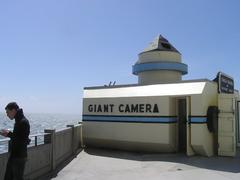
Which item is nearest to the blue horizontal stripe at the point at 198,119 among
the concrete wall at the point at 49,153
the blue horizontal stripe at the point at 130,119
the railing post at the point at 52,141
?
the blue horizontal stripe at the point at 130,119

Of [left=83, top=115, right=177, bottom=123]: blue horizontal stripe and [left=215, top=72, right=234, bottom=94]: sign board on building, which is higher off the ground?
[left=215, top=72, right=234, bottom=94]: sign board on building

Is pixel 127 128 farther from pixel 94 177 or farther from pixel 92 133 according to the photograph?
pixel 94 177

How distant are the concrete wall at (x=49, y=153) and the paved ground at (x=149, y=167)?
0.43 meters

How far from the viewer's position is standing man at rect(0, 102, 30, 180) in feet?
23.4

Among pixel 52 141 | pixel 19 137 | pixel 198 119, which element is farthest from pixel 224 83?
pixel 19 137

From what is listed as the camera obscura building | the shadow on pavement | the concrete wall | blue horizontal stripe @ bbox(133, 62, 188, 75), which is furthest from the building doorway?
blue horizontal stripe @ bbox(133, 62, 188, 75)

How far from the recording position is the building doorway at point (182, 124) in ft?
51.3

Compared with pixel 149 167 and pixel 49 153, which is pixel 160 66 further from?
pixel 49 153

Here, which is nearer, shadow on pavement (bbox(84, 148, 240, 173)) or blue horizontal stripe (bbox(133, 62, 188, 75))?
shadow on pavement (bbox(84, 148, 240, 173))

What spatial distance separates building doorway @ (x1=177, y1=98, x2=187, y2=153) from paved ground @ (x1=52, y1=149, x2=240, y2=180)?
3.93 ft

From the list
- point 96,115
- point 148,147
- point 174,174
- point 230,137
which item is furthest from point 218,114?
point 96,115

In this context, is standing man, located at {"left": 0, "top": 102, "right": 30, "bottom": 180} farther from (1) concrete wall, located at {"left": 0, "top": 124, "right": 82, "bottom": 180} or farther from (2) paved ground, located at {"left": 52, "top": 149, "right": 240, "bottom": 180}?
(2) paved ground, located at {"left": 52, "top": 149, "right": 240, "bottom": 180}

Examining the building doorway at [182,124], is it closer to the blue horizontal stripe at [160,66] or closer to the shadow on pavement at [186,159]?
the shadow on pavement at [186,159]

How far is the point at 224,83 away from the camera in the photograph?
16438 mm
